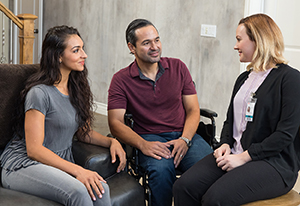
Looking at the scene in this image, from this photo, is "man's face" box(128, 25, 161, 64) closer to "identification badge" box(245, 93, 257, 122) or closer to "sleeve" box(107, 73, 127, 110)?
"sleeve" box(107, 73, 127, 110)

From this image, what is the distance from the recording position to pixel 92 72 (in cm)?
539

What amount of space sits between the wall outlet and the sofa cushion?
222 centimetres

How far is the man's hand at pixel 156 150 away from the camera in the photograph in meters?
2.12

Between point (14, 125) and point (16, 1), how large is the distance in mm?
4111

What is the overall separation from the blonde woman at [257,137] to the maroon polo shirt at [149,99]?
0.48 meters

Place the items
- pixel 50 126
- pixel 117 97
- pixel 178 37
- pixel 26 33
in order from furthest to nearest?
pixel 178 37 < pixel 26 33 < pixel 117 97 < pixel 50 126

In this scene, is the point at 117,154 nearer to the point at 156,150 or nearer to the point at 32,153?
the point at 156,150

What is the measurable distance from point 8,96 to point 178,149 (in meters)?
0.97

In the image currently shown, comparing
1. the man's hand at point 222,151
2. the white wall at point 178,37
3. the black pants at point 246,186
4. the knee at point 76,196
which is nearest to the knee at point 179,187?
the black pants at point 246,186

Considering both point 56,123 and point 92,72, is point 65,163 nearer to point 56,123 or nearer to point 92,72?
point 56,123

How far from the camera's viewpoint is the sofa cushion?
1.96 meters

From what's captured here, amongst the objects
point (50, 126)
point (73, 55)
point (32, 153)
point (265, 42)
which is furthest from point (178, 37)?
point (32, 153)

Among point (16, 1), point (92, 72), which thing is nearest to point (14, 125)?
point (92, 72)

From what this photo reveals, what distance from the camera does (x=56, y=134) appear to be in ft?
6.29
